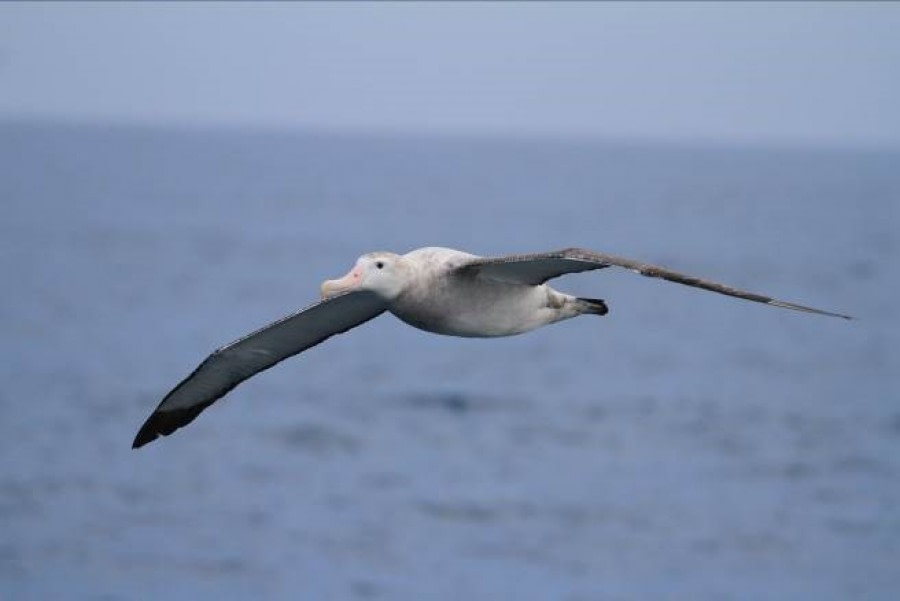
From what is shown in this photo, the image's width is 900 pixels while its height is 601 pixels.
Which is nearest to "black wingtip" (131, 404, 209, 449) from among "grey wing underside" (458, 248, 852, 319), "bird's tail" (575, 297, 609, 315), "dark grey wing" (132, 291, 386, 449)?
"dark grey wing" (132, 291, 386, 449)

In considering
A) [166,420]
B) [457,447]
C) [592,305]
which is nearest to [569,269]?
[592,305]

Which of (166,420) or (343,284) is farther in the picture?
(166,420)

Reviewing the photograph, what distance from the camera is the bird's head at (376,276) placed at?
40.8 ft

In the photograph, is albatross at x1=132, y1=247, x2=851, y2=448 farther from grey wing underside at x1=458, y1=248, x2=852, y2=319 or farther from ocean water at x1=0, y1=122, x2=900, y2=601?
ocean water at x1=0, y1=122, x2=900, y2=601

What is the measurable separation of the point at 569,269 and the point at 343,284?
1.64 metres

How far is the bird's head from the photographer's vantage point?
40.8 ft

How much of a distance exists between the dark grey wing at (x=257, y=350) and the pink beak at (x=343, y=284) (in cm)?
24

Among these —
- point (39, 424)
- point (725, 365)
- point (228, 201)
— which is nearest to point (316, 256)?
point (725, 365)

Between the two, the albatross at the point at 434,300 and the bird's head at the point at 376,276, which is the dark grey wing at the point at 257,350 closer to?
the albatross at the point at 434,300

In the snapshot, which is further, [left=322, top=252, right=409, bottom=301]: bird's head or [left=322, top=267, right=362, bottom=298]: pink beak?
[left=322, top=252, right=409, bottom=301]: bird's head

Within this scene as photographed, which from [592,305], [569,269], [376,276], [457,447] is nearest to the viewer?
[376,276]

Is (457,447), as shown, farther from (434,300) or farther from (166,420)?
(434,300)

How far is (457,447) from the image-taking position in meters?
47.1

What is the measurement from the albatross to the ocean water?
2041 cm
